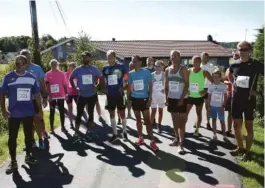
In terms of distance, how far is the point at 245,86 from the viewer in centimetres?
617

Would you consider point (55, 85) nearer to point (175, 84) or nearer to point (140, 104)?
point (140, 104)

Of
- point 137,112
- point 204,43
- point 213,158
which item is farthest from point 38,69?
point 204,43

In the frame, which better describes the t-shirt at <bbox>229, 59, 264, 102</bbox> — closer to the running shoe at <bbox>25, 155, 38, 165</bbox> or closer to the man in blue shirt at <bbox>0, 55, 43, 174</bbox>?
the man in blue shirt at <bbox>0, 55, 43, 174</bbox>

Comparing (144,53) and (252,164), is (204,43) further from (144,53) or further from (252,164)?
(252,164)

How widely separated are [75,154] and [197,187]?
295 cm

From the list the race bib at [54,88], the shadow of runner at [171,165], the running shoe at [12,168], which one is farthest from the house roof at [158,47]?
the running shoe at [12,168]

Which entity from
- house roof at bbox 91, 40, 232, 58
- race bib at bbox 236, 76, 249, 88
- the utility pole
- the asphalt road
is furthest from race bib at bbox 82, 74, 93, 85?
house roof at bbox 91, 40, 232, 58

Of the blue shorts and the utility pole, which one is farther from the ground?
the utility pole

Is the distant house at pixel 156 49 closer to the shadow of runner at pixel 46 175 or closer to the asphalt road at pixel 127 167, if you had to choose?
the asphalt road at pixel 127 167

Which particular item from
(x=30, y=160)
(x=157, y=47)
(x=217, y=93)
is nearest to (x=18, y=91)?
(x=30, y=160)

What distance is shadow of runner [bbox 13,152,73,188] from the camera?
549cm

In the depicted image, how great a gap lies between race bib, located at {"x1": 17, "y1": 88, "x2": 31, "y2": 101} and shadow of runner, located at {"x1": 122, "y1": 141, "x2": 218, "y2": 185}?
2.46 metres

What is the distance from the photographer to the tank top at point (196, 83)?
7992mm

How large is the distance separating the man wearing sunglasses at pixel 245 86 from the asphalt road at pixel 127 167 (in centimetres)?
77
